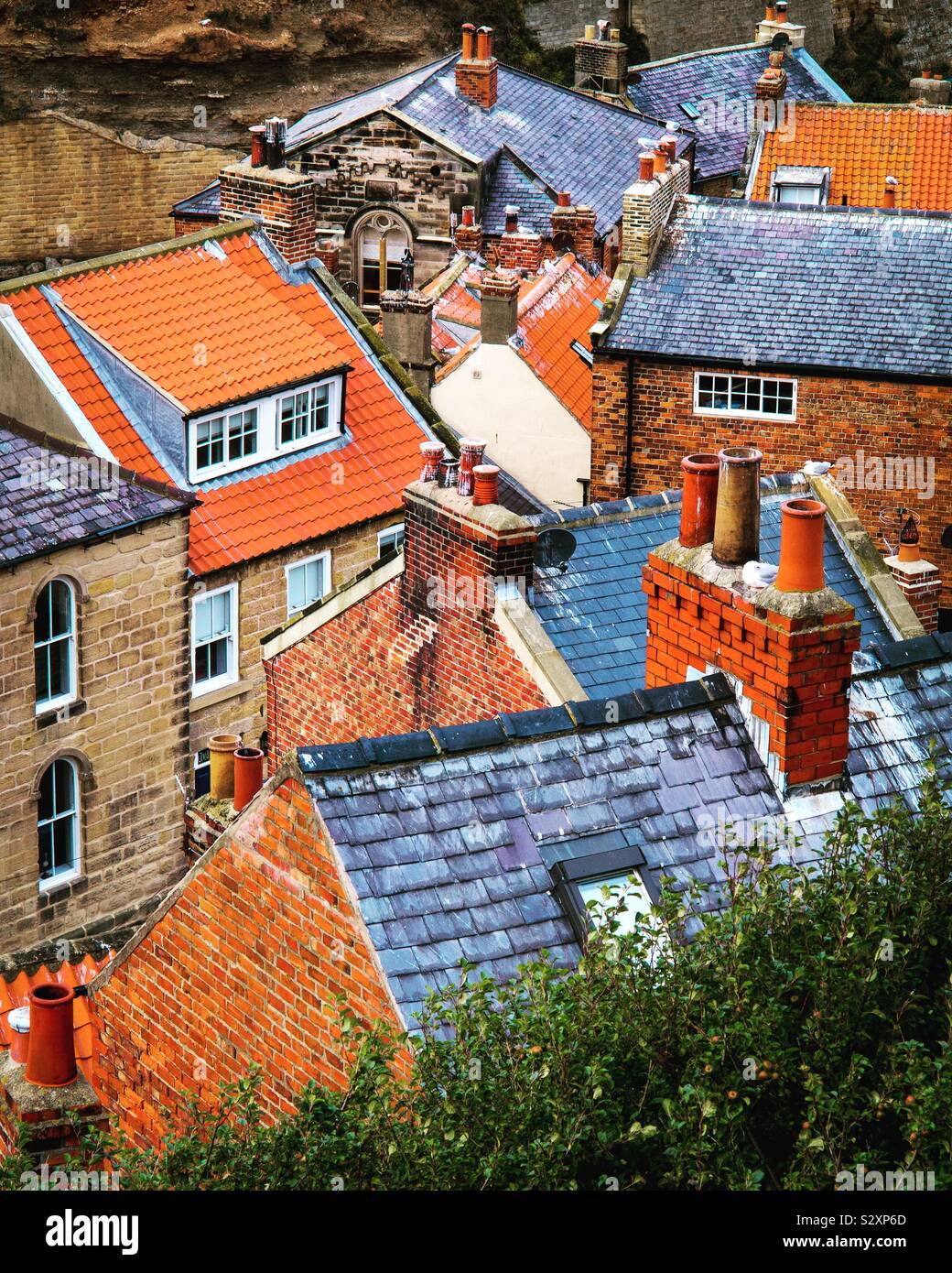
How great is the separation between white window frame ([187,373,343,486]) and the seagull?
1672cm

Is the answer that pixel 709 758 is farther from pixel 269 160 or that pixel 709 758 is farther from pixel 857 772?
pixel 269 160

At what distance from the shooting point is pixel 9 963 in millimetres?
25406

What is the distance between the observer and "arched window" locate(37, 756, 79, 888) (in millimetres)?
27188

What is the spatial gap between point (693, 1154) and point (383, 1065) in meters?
1.76

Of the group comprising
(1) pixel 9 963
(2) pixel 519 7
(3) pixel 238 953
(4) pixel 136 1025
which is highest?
(2) pixel 519 7

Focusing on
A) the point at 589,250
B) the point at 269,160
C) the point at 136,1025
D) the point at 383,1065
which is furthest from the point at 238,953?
the point at 589,250

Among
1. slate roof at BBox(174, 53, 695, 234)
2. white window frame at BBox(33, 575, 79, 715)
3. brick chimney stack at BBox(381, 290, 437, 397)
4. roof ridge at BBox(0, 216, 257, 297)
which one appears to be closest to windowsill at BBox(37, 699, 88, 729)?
white window frame at BBox(33, 575, 79, 715)

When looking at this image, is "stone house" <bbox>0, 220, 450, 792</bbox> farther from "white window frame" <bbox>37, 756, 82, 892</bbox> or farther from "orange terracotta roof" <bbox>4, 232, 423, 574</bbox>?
"white window frame" <bbox>37, 756, 82, 892</bbox>

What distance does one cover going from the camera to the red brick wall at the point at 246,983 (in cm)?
1283

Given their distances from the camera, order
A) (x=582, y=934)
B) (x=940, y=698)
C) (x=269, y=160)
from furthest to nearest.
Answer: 1. (x=269, y=160)
2. (x=940, y=698)
3. (x=582, y=934)

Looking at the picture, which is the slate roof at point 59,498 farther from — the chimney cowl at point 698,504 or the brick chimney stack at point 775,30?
the brick chimney stack at point 775,30

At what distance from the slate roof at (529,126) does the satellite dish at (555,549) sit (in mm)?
27513

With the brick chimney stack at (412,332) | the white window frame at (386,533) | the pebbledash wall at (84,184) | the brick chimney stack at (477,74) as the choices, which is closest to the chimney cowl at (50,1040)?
the white window frame at (386,533)

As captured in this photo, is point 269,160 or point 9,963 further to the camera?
point 269,160
